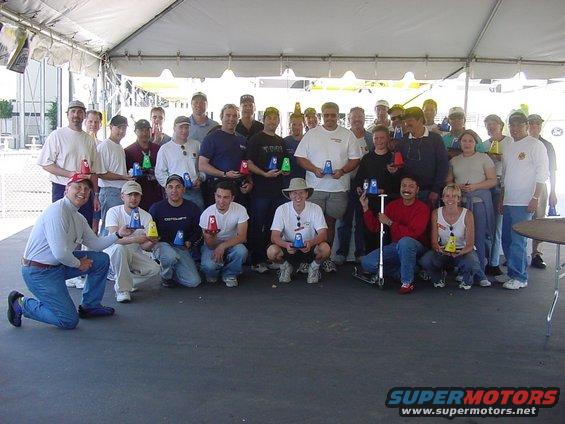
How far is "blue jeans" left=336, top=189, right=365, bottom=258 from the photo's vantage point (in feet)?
20.0

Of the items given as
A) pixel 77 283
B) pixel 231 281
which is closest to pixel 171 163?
pixel 231 281

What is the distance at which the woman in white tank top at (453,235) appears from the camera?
5.15 meters

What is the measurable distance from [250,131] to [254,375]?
3561mm

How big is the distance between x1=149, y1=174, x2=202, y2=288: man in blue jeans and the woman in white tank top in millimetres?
2159

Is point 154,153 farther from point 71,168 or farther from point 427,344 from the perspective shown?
point 427,344

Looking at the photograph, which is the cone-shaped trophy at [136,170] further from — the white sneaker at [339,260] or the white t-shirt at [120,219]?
the white sneaker at [339,260]

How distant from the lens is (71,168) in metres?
5.11

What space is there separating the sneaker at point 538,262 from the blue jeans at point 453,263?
1.38 metres

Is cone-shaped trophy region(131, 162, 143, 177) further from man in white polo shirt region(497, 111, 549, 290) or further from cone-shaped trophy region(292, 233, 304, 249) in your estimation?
man in white polo shirt region(497, 111, 549, 290)

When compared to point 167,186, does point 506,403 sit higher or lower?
lower

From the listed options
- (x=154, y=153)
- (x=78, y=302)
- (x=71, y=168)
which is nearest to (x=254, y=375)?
(x=78, y=302)

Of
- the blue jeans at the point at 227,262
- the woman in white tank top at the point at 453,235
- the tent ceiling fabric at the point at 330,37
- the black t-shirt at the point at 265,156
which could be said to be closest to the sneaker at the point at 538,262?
the woman in white tank top at the point at 453,235

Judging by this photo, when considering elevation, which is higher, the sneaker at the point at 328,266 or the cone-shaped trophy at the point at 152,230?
the cone-shaped trophy at the point at 152,230

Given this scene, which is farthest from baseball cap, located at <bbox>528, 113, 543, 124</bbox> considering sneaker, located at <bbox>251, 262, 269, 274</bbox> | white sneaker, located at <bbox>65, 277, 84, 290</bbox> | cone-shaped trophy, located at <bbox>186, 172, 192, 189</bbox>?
white sneaker, located at <bbox>65, 277, 84, 290</bbox>
